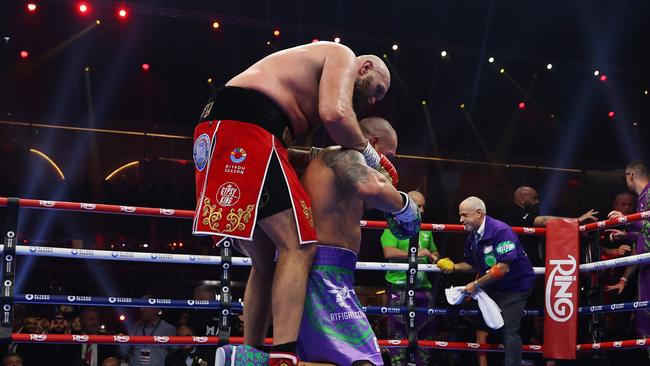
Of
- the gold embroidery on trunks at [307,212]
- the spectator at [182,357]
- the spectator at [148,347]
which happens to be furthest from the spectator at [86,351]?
the gold embroidery on trunks at [307,212]

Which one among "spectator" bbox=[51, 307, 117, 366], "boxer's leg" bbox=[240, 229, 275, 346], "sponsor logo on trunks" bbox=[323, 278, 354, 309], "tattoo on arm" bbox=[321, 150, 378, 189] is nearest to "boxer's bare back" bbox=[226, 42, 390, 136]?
"tattoo on arm" bbox=[321, 150, 378, 189]

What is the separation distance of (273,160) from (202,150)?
0.74 ft

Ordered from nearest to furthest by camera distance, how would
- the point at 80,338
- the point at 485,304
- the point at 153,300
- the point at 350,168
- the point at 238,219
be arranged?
the point at 238,219 < the point at 350,168 < the point at 80,338 < the point at 153,300 < the point at 485,304

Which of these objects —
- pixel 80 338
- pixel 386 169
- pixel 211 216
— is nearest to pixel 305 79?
pixel 386 169

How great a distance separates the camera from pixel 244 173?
7.09 ft

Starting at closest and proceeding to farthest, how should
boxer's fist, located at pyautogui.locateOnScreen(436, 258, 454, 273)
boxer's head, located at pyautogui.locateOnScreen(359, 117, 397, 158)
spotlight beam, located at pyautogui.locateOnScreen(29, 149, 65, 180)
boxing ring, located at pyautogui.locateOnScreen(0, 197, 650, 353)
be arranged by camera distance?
boxer's head, located at pyautogui.locateOnScreen(359, 117, 397, 158) < boxing ring, located at pyautogui.locateOnScreen(0, 197, 650, 353) < boxer's fist, located at pyautogui.locateOnScreen(436, 258, 454, 273) < spotlight beam, located at pyautogui.locateOnScreen(29, 149, 65, 180)

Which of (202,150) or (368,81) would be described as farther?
(368,81)

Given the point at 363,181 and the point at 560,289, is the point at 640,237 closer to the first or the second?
the point at 560,289

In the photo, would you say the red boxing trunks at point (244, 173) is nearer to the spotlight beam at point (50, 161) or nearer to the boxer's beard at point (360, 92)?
the boxer's beard at point (360, 92)

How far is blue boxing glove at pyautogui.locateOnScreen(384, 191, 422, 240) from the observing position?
7.68 ft

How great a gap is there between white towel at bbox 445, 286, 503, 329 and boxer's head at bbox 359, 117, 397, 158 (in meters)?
1.59

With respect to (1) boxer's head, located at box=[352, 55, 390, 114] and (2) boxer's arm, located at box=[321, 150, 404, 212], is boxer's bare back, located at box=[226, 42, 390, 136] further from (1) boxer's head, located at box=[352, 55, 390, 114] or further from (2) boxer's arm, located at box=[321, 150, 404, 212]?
(2) boxer's arm, located at box=[321, 150, 404, 212]

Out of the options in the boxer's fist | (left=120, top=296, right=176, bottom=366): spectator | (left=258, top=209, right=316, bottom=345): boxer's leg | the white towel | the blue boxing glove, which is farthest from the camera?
(left=120, top=296, right=176, bottom=366): spectator

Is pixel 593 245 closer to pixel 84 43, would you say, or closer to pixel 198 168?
pixel 198 168
